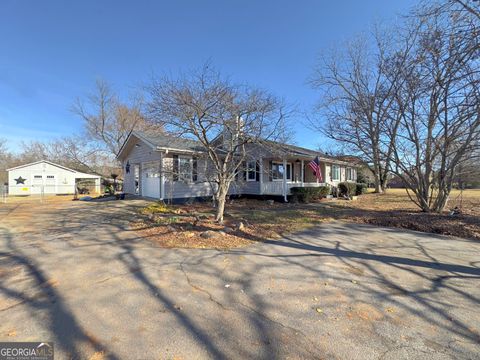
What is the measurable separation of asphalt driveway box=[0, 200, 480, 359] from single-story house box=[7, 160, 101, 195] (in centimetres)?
2307

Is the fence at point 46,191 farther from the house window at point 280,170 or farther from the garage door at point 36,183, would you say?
the house window at point 280,170

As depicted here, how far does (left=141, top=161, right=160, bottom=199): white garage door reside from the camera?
13320mm

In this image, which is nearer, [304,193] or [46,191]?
[304,193]

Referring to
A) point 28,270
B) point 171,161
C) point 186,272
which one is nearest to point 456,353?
point 186,272

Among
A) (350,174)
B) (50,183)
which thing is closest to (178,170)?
(350,174)

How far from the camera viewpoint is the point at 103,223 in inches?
316

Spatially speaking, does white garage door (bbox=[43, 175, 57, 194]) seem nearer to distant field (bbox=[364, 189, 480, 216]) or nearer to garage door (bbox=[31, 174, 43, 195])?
garage door (bbox=[31, 174, 43, 195])

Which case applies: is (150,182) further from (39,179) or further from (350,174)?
(350,174)

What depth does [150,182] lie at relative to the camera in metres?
14.1

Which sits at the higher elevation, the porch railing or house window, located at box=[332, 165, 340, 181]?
house window, located at box=[332, 165, 340, 181]

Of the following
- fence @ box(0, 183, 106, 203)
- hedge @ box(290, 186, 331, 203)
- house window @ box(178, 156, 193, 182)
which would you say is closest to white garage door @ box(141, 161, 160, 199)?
house window @ box(178, 156, 193, 182)

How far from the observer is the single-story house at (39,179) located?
2339cm

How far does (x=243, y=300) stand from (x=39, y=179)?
29.2 m

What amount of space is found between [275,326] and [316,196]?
14895mm
